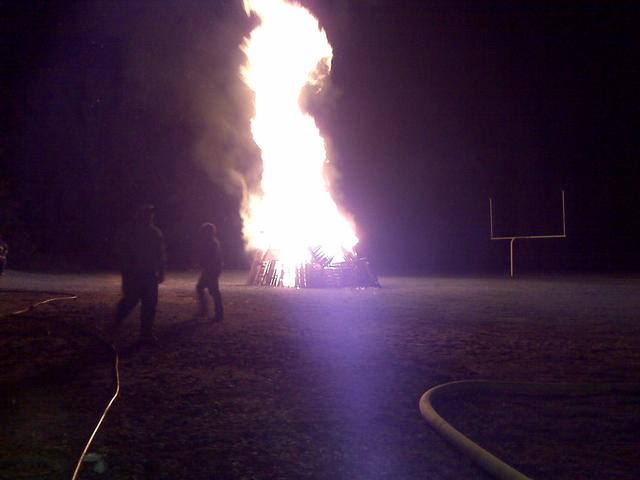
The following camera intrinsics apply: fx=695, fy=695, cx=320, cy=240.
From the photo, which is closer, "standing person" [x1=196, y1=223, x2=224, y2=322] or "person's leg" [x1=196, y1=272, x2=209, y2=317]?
"standing person" [x1=196, y1=223, x2=224, y2=322]

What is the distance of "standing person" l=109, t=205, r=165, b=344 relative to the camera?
31.4ft

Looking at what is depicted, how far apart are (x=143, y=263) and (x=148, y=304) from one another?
57cm

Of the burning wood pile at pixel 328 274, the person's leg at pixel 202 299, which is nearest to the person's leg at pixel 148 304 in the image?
the person's leg at pixel 202 299

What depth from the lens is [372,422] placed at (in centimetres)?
585

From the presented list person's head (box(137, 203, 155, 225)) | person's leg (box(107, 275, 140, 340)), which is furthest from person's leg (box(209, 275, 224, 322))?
person's head (box(137, 203, 155, 225))

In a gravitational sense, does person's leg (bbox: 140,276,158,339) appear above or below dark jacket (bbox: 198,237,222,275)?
below

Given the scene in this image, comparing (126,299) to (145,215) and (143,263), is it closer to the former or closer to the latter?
(143,263)

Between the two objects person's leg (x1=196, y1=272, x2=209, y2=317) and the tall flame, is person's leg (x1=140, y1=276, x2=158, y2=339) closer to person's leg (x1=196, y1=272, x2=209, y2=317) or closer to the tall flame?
person's leg (x1=196, y1=272, x2=209, y2=317)

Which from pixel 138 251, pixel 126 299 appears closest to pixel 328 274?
pixel 126 299

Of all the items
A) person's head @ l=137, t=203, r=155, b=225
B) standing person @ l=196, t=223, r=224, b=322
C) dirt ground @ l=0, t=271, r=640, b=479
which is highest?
person's head @ l=137, t=203, r=155, b=225

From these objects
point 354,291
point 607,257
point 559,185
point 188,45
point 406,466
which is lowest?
point 406,466

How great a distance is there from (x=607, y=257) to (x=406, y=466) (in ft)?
100

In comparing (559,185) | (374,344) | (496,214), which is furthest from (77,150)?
(374,344)

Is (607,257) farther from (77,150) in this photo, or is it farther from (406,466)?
(406,466)
